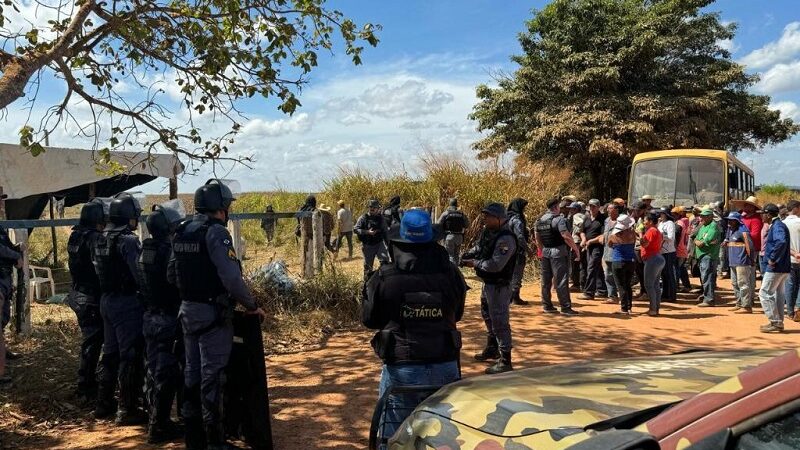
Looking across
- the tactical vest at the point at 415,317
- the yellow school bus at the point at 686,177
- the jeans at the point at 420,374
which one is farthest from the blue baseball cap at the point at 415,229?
the yellow school bus at the point at 686,177

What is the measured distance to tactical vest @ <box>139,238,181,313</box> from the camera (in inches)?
170

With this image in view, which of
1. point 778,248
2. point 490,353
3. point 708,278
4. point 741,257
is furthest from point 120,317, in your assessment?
point 708,278

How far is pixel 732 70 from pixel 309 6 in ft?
64.7

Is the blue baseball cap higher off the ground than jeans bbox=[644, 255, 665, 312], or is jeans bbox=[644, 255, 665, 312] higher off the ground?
the blue baseball cap

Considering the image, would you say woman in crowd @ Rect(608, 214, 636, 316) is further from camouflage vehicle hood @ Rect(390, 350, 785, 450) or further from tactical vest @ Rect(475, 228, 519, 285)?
camouflage vehicle hood @ Rect(390, 350, 785, 450)

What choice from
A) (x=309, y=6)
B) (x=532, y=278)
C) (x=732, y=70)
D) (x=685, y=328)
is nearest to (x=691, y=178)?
(x=532, y=278)

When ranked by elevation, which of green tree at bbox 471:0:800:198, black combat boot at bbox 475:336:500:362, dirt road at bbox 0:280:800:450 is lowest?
dirt road at bbox 0:280:800:450

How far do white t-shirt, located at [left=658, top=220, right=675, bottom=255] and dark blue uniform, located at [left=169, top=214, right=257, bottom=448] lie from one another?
742 cm

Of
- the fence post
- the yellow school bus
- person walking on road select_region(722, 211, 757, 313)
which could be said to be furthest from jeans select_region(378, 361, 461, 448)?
the yellow school bus

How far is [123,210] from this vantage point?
188 inches

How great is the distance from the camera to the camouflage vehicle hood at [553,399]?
1.69m

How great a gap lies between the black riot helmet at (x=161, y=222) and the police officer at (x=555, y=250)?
17.5 ft

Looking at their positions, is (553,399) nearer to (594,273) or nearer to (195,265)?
(195,265)

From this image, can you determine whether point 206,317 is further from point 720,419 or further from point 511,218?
point 511,218
